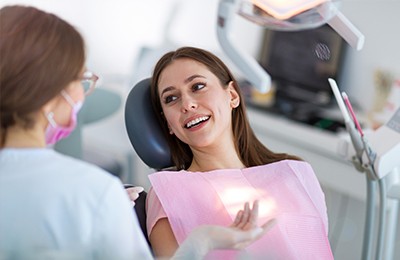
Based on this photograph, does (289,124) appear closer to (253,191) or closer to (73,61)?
(253,191)

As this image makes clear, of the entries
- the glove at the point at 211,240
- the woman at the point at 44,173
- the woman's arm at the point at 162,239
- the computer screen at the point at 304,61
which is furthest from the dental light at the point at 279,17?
the computer screen at the point at 304,61

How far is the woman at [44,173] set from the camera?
3.38ft

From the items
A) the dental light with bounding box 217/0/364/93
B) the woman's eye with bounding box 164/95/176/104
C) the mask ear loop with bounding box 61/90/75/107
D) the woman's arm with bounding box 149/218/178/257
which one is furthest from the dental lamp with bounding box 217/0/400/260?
the mask ear loop with bounding box 61/90/75/107

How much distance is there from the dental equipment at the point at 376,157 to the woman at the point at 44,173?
2.63 feet

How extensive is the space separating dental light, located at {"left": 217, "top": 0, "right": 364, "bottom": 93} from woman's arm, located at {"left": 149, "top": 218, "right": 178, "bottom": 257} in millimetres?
441

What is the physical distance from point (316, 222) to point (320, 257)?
86 millimetres

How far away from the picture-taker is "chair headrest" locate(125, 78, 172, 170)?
1.72 metres

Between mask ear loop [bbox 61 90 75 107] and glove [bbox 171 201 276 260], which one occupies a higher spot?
mask ear loop [bbox 61 90 75 107]

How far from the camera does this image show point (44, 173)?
1043 mm

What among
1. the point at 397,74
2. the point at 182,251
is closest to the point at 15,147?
the point at 182,251

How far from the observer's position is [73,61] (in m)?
1.08

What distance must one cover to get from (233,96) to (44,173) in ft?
2.77

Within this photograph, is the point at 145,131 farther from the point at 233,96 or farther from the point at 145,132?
the point at 233,96

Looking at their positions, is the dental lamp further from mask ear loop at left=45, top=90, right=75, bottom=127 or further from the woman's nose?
mask ear loop at left=45, top=90, right=75, bottom=127
